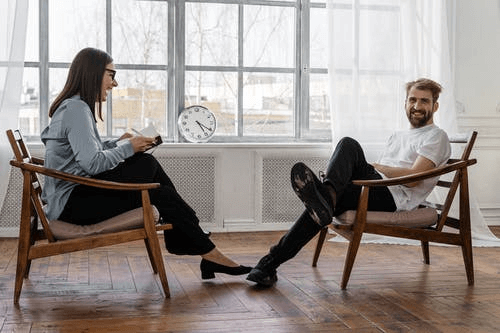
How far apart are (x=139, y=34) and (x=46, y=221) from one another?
2.53 m

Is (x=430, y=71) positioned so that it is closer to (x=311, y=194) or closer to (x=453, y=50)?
(x=453, y=50)

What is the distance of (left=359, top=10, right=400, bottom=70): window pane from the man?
1.48 meters

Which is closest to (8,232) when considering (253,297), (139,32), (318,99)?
(139,32)

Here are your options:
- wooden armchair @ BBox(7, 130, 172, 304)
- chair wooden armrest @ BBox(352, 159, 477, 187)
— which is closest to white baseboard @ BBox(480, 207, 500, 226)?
chair wooden armrest @ BBox(352, 159, 477, 187)

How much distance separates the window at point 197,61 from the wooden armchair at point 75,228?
2076 mm

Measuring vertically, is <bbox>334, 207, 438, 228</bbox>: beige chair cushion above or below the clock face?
below

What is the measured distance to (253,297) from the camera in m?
3.21

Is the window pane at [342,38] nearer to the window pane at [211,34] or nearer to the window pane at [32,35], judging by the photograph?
the window pane at [211,34]

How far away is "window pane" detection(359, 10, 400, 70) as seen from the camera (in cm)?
527

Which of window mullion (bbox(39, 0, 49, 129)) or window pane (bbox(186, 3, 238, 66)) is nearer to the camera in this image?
window mullion (bbox(39, 0, 49, 129))

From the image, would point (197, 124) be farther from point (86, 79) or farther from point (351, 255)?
point (351, 255)

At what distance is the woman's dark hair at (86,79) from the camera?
3.25m

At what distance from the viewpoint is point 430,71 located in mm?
5309

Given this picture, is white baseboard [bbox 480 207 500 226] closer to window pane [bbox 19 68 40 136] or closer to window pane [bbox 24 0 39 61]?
window pane [bbox 19 68 40 136]
